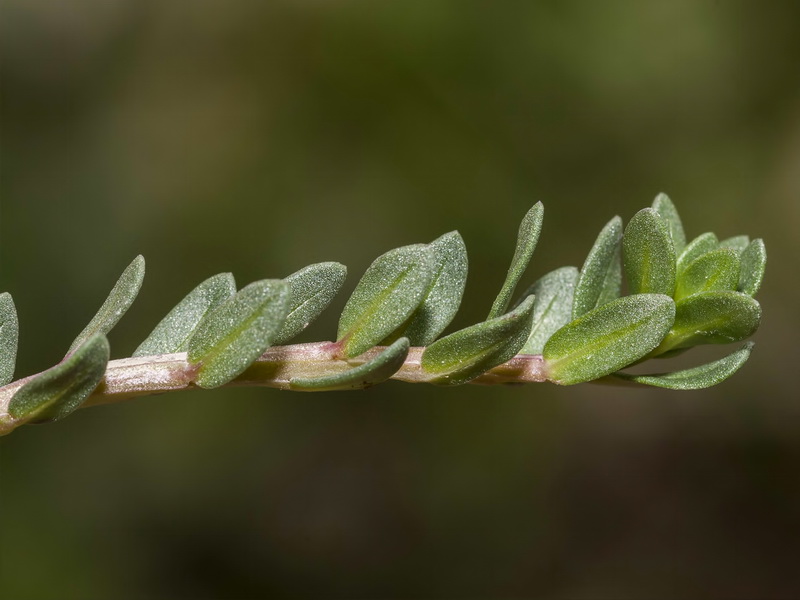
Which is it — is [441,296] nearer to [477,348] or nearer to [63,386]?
[477,348]

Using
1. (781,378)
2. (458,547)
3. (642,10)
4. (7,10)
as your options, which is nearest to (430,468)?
(458,547)

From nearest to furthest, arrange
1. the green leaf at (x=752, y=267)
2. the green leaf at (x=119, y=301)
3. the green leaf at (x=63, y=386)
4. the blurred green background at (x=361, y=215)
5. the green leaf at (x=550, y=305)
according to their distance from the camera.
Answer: the green leaf at (x=63, y=386)
the green leaf at (x=119, y=301)
the green leaf at (x=752, y=267)
the green leaf at (x=550, y=305)
the blurred green background at (x=361, y=215)

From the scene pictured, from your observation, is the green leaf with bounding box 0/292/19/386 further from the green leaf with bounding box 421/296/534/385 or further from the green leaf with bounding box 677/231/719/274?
the green leaf with bounding box 677/231/719/274

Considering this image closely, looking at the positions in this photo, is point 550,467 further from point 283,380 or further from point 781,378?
point 283,380

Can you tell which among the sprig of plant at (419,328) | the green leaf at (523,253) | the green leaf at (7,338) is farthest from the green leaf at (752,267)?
the green leaf at (7,338)

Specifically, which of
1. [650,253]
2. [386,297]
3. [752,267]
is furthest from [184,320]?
[752,267]

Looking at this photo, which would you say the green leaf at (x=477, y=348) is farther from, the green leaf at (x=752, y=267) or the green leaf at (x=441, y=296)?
the green leaf at (x=752, y=267)
